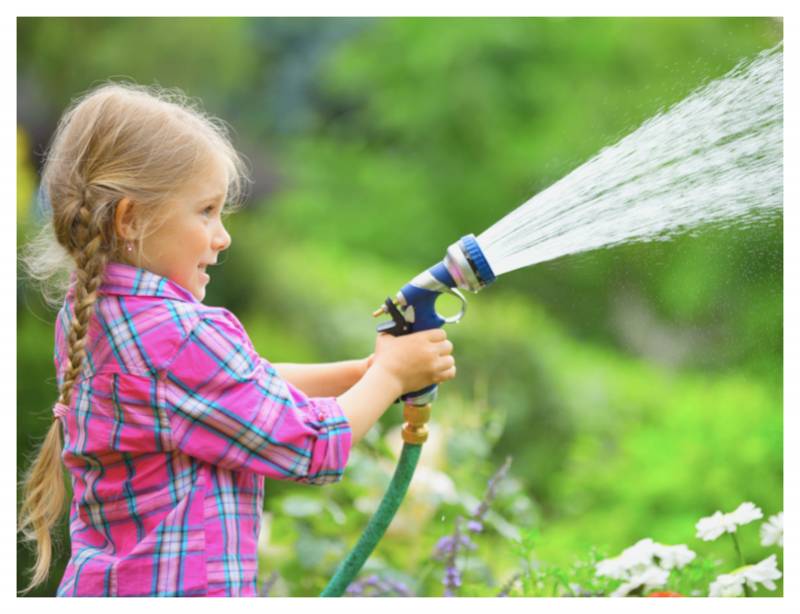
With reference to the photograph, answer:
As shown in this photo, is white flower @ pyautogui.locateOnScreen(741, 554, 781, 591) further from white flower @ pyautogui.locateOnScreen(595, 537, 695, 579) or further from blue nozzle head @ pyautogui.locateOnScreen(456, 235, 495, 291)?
blue nozzle head @ pyautogui.locateOnScreen(456, 235, 495, 291)

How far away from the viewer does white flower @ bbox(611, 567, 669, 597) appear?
2238 mm

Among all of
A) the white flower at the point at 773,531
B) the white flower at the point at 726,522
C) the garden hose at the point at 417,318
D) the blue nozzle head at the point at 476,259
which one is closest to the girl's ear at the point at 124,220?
the garden hose at the point at 417,318

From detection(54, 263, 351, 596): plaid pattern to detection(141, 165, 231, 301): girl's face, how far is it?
0.13ft

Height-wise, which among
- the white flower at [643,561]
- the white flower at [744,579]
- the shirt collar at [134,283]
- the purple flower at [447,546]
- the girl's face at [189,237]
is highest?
the girl's face at [189,237]

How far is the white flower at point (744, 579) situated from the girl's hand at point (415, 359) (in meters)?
0.97

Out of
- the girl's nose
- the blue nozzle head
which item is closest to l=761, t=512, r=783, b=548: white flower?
the blue nozzle head

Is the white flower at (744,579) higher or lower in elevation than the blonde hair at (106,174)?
lower

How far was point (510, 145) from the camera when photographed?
5684mm

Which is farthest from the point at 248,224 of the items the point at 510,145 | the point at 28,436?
the point at 28,436

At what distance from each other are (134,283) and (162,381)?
179 mm

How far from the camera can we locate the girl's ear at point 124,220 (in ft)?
5.43

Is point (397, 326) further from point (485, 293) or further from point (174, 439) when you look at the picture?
point (485, 293)

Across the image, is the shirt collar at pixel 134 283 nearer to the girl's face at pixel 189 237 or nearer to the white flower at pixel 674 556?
the girl's face at pixel 189 237
